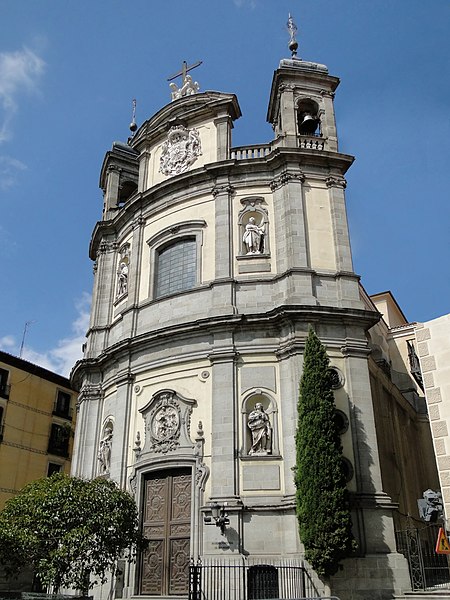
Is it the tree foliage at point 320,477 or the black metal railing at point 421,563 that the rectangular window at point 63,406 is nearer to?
the black metal railing at point 421,563

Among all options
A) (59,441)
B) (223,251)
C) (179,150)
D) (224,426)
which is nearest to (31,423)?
(59,441)

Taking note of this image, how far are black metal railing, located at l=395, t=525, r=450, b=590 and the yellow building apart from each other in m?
17.5

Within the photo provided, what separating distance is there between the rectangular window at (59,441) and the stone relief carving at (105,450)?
11202 mm

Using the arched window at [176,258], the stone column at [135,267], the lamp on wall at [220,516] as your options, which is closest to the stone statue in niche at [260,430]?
the lamp on wall at [220,516]

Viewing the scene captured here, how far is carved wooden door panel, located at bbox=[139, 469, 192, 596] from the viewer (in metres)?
15.1

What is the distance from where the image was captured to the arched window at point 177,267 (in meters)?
18.9

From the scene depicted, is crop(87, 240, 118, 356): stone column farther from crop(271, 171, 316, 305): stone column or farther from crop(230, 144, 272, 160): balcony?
crop(271, 171, 316, 305): stone column

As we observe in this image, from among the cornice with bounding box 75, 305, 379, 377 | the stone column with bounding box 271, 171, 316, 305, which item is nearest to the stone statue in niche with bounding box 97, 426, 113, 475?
the cornice with bounding box 75, 305, 379, 377

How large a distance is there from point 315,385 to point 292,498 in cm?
272

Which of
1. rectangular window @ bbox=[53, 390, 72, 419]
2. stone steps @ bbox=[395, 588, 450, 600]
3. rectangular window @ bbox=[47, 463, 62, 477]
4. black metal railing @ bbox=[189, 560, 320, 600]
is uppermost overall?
rectangular window @ bbox=[53, 390, 72, 419]

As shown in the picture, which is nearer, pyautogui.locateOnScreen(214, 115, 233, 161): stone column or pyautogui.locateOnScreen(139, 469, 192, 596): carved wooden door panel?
pyautogui.locateOnScreen(139, 469, 192, 596): carved wooden door panel

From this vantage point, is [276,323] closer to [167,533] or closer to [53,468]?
[167,533]

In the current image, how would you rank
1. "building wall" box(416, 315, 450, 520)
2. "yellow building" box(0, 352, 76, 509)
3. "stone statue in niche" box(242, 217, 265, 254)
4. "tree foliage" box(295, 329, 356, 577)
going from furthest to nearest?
"yellow building" box(0, 352, 76, 509) → "stone statue in niche" box(242, 217, 265, 254) → "tree foliage" box(295, 329, 356, 577) → "building wall" box(416, 315, 450, 520)

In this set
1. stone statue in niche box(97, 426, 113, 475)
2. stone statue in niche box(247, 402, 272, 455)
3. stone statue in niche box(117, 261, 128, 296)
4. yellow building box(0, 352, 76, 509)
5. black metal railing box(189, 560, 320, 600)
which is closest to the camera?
black metal railing box(189, 560, 320, 600)
